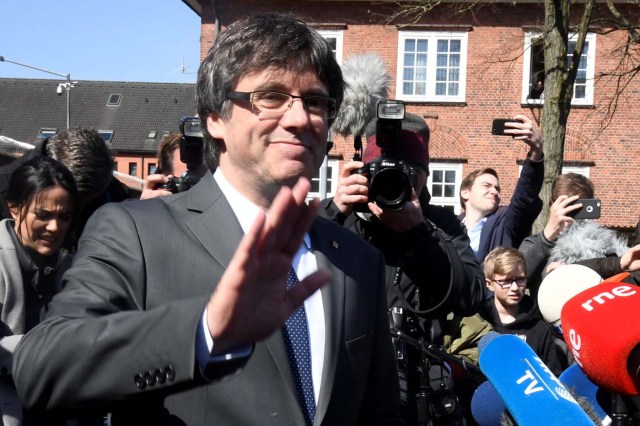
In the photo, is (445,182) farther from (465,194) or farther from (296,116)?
(296,116)

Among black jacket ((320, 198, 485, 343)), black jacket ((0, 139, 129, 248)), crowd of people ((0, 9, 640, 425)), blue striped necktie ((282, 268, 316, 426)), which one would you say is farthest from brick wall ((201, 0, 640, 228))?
blue striped necktie ((282, 268, 316, 426))

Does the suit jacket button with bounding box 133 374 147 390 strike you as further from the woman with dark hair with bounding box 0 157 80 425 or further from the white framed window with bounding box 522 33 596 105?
the white framed window with bounding box 522 33 596 105

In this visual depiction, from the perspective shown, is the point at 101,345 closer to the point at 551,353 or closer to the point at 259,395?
the point at 259,395

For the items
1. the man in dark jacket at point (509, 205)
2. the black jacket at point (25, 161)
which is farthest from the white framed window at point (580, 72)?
the black jacket at point (25, 161)

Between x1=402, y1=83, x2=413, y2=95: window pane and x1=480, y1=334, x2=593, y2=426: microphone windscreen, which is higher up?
x1=402, y1=83, x2=413, y2=95: window pane

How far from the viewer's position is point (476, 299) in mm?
3191

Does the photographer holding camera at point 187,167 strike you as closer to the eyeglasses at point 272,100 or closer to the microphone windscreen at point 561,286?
the microphone windscreen at point 561,286

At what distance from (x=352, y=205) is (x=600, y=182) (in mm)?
20224

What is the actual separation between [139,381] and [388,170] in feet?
5.53

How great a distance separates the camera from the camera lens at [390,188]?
298 cm

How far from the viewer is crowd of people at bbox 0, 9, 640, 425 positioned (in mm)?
1416

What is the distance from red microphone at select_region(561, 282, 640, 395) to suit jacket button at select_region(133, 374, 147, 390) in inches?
44.2

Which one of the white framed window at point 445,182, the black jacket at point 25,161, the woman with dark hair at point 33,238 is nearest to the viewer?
the woman with dark hair at point 33,238

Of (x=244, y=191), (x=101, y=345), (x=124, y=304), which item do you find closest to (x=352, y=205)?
(x=244, y=191)
